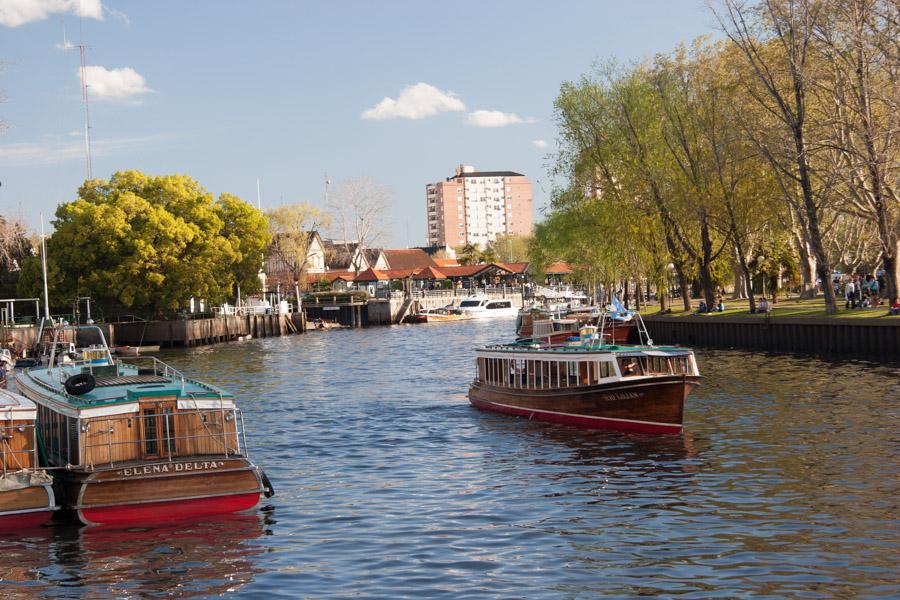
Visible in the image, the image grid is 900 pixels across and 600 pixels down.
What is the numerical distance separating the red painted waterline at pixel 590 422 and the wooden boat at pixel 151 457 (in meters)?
→ 14.3

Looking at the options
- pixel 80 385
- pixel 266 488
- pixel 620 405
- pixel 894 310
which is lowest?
pixel 266 488

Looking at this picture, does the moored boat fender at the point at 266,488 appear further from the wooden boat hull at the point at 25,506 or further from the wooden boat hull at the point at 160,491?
the wooden boat hull at the point at 25,506

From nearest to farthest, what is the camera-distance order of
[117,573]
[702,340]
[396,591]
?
1. [396,591]
2. [117,573]
3. [702,340]

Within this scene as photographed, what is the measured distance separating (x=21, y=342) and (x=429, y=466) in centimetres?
6042

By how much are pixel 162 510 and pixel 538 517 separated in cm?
893

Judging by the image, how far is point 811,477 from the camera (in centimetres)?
2567

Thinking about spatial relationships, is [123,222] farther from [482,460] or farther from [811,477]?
[811,477]

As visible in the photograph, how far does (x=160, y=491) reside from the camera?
23.3 meters

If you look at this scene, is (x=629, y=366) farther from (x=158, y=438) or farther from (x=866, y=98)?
(x=866, y=98)

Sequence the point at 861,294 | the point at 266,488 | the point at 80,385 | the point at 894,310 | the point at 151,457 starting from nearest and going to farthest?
the point at 151,457
the point at 266,488
the point at 80,385
the point at 894,310
the point at 861,294

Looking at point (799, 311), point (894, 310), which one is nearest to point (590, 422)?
point (894, 310)

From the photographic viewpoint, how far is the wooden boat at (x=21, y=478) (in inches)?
896

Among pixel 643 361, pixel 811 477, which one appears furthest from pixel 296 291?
pixel 811 477

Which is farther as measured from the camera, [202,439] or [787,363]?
[787,363]
